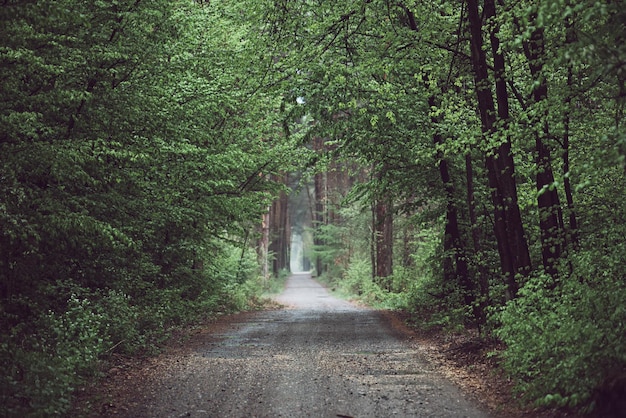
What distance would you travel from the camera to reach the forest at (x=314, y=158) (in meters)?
7.08

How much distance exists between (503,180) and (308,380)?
466 cm

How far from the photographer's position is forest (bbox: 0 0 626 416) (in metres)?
7.08

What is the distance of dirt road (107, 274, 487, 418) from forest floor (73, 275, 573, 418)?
1cm

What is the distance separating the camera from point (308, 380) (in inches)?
337

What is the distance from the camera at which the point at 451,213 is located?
14.9 metres

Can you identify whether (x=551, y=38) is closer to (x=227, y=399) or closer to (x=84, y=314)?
(x=227, y=399)

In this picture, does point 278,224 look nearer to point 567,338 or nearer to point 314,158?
point 314,158

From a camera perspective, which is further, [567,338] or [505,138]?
[505,138]

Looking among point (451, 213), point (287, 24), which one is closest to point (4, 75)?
point (287, 24)

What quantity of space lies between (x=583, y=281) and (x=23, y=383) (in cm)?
720

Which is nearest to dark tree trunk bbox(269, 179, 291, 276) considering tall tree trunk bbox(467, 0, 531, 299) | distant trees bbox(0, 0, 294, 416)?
distant trees bbox(0, 0, 294, 416)

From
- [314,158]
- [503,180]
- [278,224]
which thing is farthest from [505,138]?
[278,224]

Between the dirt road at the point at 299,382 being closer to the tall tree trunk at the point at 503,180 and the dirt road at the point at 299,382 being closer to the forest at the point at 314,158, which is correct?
the forest at the point at 314,158

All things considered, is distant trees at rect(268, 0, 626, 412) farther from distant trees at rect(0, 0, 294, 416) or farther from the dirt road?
distant trees at rect(0, 0, 294, 416)
